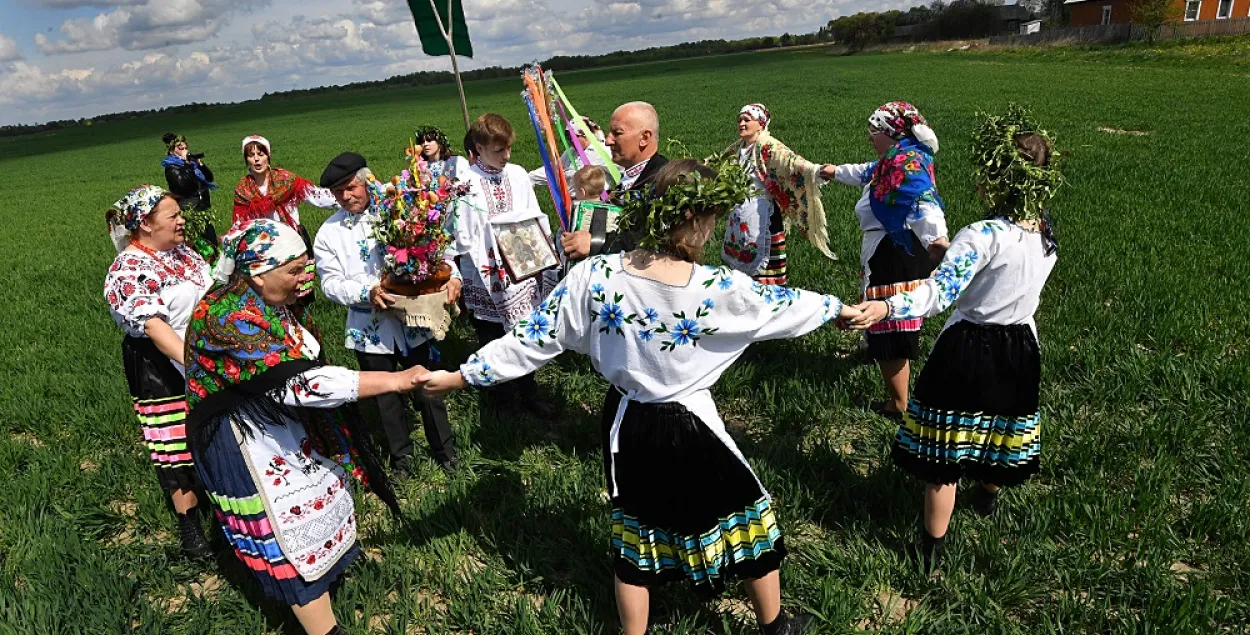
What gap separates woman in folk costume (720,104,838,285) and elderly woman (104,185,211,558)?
365cm

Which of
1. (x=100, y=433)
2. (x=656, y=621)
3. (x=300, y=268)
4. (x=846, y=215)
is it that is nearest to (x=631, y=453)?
(x=656, y=621)

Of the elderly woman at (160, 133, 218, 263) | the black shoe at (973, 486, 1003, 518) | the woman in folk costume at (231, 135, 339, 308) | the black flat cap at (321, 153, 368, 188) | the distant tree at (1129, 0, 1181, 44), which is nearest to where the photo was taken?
the black shoe at (973, 486, 1003, 518)

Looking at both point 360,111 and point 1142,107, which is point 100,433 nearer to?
point 1142,107

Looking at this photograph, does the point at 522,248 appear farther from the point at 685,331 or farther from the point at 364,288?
the point at 685,331

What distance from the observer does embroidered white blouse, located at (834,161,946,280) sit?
372 centimetres

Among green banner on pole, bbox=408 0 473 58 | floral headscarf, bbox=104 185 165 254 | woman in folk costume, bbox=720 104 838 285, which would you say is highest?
green banner on pole, bbox=408 0 473 58

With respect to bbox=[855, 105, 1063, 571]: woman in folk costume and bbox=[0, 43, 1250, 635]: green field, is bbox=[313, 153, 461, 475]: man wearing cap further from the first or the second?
bbox=[855, 105, 1063, 571]: woman in folk costume

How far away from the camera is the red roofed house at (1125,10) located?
49.7m

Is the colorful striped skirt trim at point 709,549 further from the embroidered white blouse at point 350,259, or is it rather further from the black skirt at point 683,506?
the embroidered white blouse at point 350,259

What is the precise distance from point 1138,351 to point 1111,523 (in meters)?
2.31

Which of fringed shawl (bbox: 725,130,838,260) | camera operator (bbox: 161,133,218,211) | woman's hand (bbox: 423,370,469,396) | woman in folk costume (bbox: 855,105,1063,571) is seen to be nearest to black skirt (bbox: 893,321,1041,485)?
woman in folk costume (bbox: 855,105,1063,571)

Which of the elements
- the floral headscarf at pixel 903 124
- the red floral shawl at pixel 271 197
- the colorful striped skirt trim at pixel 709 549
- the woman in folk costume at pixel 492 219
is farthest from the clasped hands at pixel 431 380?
the red floral shawl at pixel 271 197

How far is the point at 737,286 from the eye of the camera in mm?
2295

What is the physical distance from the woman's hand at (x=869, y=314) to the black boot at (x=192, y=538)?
3619mm
